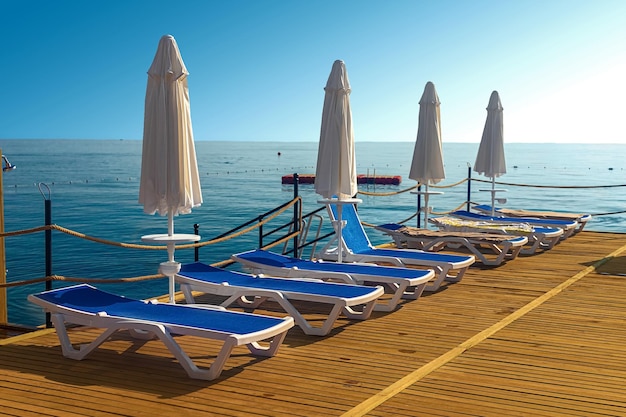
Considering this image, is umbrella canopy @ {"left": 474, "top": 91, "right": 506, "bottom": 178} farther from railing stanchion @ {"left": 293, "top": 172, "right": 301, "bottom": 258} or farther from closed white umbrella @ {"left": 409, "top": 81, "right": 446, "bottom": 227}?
railing stanchion @ {"left": 293, "top": 172, "right": 301, "bottom": 258}

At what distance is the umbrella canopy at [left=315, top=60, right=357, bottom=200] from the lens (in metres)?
7.09

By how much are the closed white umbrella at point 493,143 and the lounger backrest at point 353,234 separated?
3.68 m

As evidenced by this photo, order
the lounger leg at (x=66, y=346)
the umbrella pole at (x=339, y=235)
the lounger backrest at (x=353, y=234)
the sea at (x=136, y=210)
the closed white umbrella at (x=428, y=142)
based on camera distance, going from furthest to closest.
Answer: the sea at (x=136, y=210) → the closed white umbrella at (x=428, y=142) → the lounger backrest at (x=353, y=234) → the umbrella pole at (x=339, y=235) → the lounger leg at (x=66, y=346)

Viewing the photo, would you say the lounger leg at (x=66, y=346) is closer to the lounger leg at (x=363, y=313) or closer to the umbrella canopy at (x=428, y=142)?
the lounger leg at (x=363, y=313)

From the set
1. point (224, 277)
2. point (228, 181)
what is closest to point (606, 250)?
point (224, 277)

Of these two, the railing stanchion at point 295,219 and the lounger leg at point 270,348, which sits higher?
the railing stanchion at point 295,219

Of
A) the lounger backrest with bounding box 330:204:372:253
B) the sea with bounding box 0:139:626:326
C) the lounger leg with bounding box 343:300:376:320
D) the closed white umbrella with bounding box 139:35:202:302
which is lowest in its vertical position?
the sea with bounding box 0:139:626:326

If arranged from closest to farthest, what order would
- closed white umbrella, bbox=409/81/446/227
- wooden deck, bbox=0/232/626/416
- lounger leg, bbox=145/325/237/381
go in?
wooden deck, bbox=0/232/626/416, lounger leg, bbox=145/325/237/381, closed white umbrella, bbox=409/81/446/227

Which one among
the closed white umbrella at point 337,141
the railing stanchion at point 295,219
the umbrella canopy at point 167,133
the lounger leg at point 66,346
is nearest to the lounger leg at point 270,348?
the lounger leg at point 66,346

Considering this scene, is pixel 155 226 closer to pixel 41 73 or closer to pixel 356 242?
pixel 356 242

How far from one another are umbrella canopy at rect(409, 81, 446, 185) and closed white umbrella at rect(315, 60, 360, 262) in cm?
265

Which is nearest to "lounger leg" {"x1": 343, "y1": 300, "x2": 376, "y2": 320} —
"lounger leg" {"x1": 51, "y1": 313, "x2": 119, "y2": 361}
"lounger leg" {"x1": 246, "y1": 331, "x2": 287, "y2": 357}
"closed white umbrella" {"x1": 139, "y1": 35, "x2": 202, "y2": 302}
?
"lounger leg" {"x1": 246, "y1": 331, "x2": 287, "y2": 357}

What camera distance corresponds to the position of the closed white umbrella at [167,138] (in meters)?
5.37

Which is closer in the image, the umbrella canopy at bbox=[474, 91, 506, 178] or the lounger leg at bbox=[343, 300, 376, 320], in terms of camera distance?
the lounger leg at bbox=[343, 300, 376, 320]
